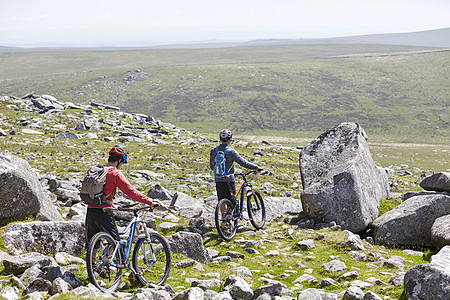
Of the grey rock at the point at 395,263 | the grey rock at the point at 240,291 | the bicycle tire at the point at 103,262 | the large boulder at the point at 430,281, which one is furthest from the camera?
the grey rock at the point at 395,263

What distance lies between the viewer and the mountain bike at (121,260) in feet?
28.0

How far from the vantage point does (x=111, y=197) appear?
9109mm

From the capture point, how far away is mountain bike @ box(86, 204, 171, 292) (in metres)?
8.54

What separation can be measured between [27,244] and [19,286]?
236cm

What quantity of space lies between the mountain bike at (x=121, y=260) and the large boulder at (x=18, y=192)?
12.4 feet

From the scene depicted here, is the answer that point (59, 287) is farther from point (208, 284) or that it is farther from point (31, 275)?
point (208, 284)

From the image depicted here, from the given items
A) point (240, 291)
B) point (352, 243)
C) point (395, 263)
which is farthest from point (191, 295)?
point (352, 243)

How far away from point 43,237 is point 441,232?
491 inches

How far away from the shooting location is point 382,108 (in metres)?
186

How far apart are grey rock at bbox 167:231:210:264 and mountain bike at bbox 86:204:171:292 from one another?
1.58 m

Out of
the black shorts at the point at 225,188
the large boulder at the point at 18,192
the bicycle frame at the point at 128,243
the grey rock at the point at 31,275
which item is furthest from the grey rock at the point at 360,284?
the large boulder at the point at 18,192

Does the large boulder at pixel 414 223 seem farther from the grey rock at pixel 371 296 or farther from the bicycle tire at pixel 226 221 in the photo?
the grey rock at pixel 371 296

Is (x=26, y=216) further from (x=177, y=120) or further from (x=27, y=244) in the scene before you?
(x=177, y=120)

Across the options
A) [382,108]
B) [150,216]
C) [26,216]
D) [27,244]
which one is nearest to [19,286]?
[27,244]
